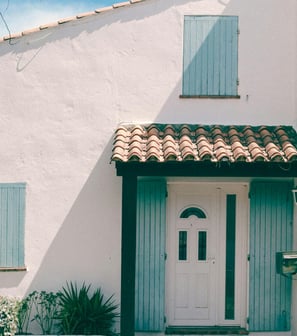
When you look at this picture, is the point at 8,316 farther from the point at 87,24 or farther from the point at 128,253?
the point at 87,24

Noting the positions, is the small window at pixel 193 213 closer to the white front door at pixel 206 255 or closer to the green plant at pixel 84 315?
the white front door at pixel 206 255

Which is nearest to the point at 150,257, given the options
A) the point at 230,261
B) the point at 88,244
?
the point at 88,244

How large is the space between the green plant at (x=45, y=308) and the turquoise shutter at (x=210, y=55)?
411 centimetres

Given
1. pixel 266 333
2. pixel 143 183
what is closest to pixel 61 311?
pixel 143 183

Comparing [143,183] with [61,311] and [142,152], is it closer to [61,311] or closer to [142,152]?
[142,152]

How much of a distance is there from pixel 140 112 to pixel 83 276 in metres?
2.93

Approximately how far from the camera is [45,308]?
9.53 meters

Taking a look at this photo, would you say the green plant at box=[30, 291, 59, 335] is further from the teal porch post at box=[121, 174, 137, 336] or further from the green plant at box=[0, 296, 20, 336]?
the teal porch post at box=[121, 174, 137, 336]

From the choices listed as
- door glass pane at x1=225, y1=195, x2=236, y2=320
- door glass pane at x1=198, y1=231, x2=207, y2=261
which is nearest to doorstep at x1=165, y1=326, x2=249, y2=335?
door glass pane at x1=225, y1=195, x2=236, y2=320

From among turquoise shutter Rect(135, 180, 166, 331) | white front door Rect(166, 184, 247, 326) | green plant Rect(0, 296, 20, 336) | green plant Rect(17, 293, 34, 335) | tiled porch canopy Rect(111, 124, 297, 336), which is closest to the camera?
tiled porch canopy Rect(111, 124, 297, 336)

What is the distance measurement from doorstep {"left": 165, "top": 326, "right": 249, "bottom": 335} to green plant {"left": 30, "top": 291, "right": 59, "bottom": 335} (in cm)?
192

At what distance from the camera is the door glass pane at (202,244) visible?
9836mm

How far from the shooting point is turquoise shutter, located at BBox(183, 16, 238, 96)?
962 cm

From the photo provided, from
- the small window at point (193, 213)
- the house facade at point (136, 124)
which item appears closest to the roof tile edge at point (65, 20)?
the house facade at point (136, 124)
